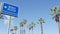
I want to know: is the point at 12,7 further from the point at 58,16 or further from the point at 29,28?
the point at 29,28

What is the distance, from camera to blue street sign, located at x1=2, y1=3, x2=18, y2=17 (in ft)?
70.3

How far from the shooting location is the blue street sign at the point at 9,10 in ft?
70.3

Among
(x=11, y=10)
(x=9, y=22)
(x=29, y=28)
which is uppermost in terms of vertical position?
(x=11, y=10)

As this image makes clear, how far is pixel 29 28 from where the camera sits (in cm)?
Result: 10025

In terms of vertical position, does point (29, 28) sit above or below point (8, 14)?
below

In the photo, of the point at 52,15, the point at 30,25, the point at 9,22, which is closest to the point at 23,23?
the point at 30,25

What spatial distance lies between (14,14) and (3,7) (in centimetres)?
194

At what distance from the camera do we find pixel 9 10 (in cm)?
2177

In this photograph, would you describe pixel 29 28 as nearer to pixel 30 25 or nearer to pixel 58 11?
pixel 30 25

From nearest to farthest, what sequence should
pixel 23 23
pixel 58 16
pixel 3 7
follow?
pixel 3 7
pixel 58 16
pixel 23 23

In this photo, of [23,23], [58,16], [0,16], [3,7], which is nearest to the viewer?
[3,7]

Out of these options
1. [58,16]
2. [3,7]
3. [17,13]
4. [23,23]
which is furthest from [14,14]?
[23,23]

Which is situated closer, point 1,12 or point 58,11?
point 1,12

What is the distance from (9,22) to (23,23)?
75441 mm
